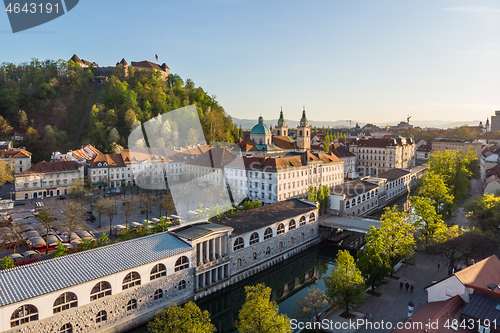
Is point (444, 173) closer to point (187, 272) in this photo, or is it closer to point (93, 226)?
point (187, 272)

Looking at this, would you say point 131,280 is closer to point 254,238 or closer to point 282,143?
point 254,238

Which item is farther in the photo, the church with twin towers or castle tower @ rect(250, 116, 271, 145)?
castle tower @ rect(250, 116, 271, 145)

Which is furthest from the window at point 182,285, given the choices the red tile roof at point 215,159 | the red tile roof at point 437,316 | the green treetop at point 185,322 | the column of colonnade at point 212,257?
the red tile roof at point 215,159

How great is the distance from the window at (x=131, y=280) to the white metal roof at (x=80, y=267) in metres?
0.66

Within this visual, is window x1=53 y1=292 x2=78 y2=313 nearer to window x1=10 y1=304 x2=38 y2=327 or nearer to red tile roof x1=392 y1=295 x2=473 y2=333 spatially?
window x1=10 y1=304 x2=38 y2=327

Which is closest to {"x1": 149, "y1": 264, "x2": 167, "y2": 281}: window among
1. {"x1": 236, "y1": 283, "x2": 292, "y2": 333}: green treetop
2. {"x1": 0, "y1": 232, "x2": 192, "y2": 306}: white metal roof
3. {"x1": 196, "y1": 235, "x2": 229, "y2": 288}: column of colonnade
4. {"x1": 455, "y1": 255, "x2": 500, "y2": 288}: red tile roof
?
{"x1": 0, "y1": 232, "x2": 192, "y2": 306}: white metal roof

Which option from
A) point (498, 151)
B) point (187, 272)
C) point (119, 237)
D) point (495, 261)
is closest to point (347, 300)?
point (495, 261)

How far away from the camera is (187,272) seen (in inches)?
905

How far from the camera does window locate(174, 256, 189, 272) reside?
2233 cm

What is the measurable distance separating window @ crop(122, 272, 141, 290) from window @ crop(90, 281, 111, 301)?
93 centimetres

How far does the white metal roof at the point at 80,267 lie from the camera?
1650 centimetres

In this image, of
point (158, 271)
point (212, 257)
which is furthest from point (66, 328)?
point (212, 257)

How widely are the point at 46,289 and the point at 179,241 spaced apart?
8.49 m

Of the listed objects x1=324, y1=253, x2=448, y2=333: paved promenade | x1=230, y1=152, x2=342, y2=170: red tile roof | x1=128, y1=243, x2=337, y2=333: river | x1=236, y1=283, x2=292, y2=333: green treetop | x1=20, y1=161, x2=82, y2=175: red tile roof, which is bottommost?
x1=128, y1=243, x2=337, y2=333: river
